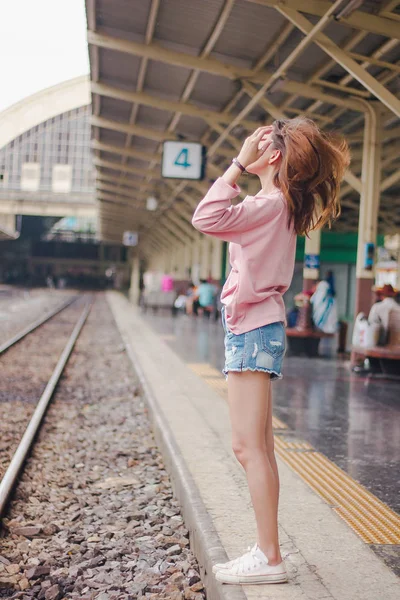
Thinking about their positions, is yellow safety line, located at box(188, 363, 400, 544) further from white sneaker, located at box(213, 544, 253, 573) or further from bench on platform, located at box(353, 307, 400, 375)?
bench on platform, located at box(353, 307, 400, 375)

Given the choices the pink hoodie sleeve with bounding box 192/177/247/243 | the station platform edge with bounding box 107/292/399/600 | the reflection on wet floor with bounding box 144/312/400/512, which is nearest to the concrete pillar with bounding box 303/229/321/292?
the reflection on wet floor with bounding box 144/312/400/512

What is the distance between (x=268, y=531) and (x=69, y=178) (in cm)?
5501

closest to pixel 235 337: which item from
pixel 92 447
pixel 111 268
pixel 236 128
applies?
pixel 92 447

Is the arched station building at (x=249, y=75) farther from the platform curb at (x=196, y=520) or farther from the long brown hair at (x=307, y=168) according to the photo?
the long brown hair at (x=307, y=168)

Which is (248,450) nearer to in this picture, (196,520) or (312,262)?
(196,520)

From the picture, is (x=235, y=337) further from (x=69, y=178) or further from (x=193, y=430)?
(x=69, y=178)

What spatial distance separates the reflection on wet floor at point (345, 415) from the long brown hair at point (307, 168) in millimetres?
2039

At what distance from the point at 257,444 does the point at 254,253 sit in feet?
2.42

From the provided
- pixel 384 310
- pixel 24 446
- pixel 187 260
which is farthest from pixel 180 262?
pixel 24 446

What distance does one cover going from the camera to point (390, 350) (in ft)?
31.3

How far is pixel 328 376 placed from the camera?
10.1 m

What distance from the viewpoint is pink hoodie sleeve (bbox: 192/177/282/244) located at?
2.62m

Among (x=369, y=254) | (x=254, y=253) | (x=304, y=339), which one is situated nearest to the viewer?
(x=254, y=253)

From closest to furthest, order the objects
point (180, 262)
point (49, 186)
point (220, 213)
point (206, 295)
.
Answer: point (220, 213), point (206, 295), point (180, 262), point (49, 186)
